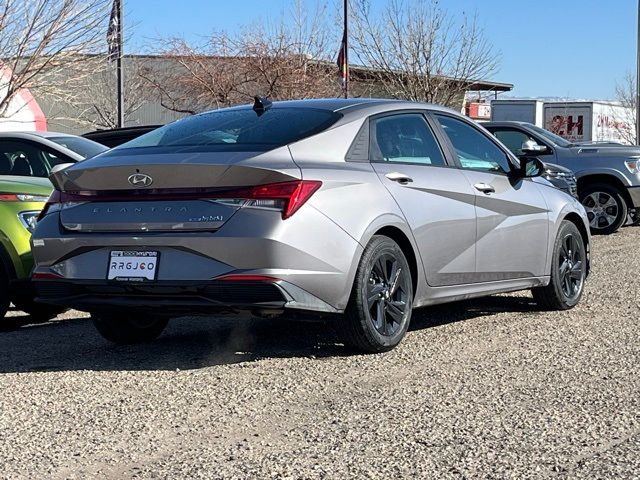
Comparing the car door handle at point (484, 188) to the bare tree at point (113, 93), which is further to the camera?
the bare tree at point (113, 93)

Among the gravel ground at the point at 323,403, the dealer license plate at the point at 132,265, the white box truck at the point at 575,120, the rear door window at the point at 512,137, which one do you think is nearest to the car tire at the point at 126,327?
the gravel ground at the point at 323,403

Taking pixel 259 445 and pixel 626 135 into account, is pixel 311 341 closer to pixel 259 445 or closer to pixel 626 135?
pixel 259 445

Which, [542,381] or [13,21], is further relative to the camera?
[13,21]

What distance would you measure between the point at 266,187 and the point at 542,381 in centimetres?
175

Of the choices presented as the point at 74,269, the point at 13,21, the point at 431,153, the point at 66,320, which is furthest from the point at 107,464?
the point at 13,21

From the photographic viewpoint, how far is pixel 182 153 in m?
5.76

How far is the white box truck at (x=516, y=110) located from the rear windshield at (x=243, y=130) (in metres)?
35.7

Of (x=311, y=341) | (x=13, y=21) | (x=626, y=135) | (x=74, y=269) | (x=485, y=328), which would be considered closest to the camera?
(x=74, y=269)

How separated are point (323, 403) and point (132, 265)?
4.46 ft

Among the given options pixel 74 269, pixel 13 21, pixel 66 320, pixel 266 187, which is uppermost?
pixel 13 21

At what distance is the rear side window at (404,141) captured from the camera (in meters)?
6.41

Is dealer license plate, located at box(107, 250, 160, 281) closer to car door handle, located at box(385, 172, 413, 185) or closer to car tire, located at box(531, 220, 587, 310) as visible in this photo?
car door handle, located at box(385, 172, 413, 185)

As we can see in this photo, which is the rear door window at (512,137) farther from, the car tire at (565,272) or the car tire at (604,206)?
the car tire at (565,272)

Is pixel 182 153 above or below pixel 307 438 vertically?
above
